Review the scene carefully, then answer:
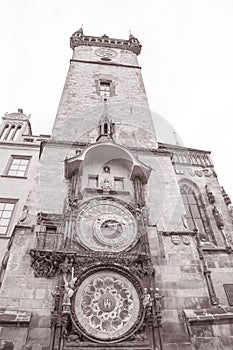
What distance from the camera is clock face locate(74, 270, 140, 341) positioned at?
271 inches

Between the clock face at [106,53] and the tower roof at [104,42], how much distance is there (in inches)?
39.6

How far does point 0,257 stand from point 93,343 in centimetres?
625

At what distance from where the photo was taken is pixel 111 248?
842cm

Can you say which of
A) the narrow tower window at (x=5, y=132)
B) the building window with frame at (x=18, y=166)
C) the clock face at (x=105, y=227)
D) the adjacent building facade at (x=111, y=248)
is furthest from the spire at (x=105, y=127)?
the narrow tower window at (x=5, y=132)

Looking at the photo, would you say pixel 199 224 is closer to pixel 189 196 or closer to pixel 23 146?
pixel 189 196

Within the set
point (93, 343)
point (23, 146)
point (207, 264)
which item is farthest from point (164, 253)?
point (23, 146)

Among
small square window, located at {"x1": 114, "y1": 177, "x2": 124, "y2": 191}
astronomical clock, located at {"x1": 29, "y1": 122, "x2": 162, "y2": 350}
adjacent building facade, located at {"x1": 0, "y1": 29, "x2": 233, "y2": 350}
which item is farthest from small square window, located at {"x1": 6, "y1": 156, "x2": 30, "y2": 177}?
small square window, located at {"x1": 114, "y1": 177, "x2": 124, "y2": 191}

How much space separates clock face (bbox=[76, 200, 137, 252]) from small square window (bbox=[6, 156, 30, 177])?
7110mm

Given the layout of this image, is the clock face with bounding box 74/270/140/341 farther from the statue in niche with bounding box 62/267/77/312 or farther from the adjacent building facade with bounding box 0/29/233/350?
the statue in niche with bounding box 62/267/77/312

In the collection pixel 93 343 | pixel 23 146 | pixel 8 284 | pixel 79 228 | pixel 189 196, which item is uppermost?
pixel 23 146

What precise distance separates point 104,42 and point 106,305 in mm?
21546

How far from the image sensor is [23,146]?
16.6 meters

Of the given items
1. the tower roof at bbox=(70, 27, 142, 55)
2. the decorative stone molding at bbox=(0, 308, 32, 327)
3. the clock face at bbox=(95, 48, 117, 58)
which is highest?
the tower roof at bbox=(70, 27, 142, 55)

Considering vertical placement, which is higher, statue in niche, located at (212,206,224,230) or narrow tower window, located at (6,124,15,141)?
narrow tower window, located at (6,124,15,141)
